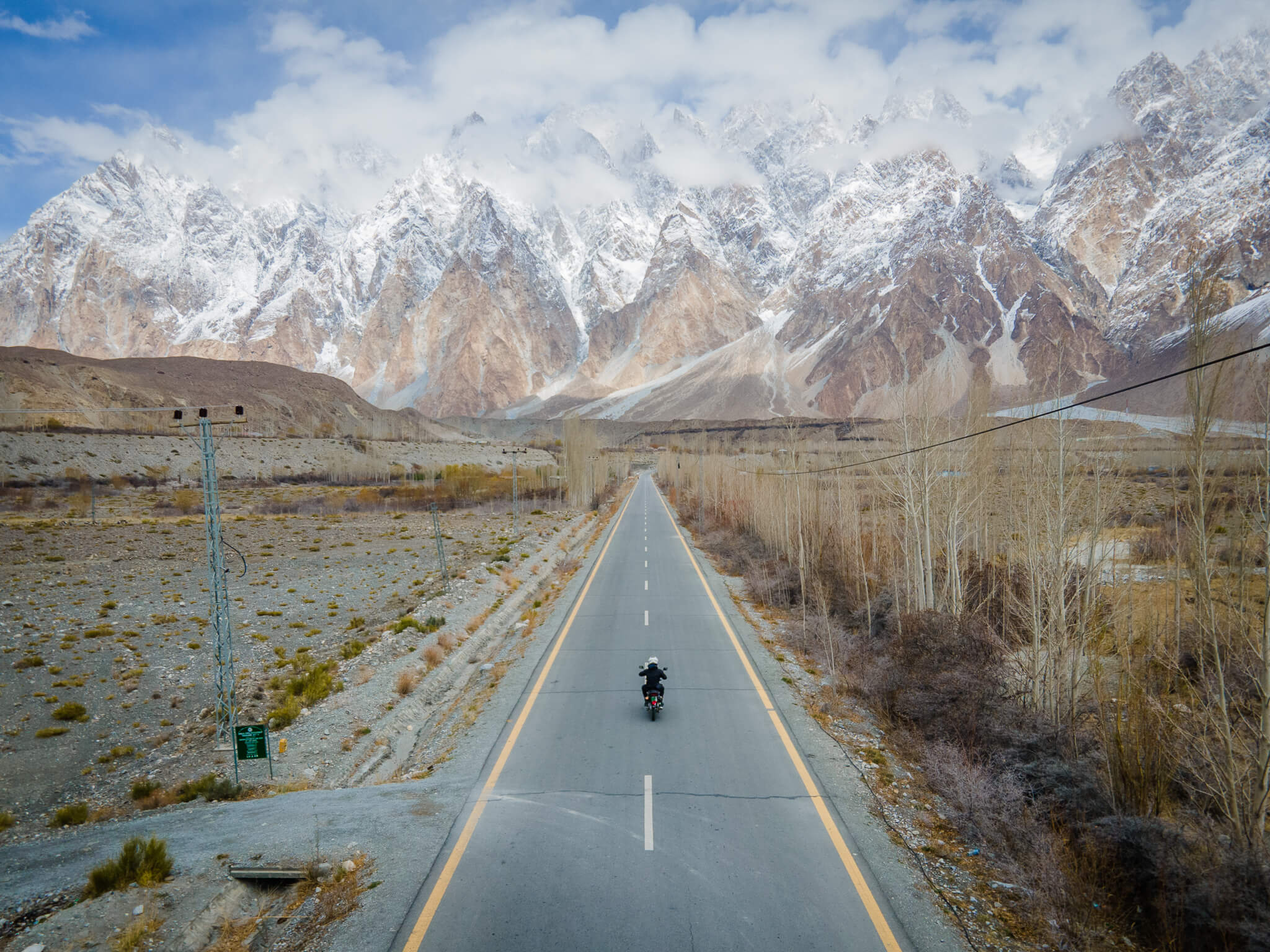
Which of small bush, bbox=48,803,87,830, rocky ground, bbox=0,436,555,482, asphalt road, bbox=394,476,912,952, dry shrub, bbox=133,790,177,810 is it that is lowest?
small bush, bbox=48,803,87,830

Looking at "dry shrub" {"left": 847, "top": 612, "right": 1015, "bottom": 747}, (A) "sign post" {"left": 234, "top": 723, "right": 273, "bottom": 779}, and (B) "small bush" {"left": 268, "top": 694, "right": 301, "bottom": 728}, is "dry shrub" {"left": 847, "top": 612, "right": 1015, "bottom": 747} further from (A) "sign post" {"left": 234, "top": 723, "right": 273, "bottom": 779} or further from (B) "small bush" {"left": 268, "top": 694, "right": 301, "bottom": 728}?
(B) "small bush" {"left": 268, "top": 694, "right": 301, "bottom": 728}

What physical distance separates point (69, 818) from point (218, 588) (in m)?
3.31

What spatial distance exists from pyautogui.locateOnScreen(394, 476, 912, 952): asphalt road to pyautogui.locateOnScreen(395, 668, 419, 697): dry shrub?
2.39 metres

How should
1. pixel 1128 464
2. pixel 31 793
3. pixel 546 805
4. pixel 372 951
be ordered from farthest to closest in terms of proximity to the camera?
pixel 1128 464 → pixel 31 793 → pixel 546 805 → pixel 372 951

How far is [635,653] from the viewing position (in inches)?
584

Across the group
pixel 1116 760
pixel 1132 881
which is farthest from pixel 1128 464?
pixel 1132 881

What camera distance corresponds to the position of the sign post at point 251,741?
8984 mm

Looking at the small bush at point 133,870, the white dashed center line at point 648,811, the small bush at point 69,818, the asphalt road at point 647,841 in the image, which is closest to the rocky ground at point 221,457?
the small bush at point 69,818

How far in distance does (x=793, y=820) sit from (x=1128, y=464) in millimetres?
9784

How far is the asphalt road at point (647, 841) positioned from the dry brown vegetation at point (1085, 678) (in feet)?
5.80

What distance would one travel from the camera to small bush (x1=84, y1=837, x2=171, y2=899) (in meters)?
6.09

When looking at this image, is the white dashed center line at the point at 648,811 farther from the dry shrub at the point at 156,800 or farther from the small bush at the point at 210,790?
the dry shrub at the point at 156,800

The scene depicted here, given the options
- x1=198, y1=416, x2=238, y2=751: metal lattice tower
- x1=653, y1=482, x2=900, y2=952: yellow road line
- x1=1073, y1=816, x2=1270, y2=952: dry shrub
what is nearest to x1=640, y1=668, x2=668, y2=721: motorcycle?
x1=653, y1=482, x2=900, y2=952: yellow road line

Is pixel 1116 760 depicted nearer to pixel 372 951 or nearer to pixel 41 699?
pixel 372 951
